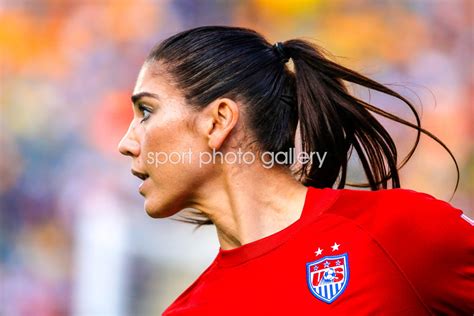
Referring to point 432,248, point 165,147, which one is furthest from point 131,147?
point 432,248

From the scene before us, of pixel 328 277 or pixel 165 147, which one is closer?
pixel 328 277

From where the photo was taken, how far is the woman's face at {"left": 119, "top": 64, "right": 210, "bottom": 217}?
224 cm

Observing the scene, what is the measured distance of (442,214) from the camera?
76.8 inches

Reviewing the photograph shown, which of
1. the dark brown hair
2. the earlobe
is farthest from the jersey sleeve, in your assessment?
the earlobe

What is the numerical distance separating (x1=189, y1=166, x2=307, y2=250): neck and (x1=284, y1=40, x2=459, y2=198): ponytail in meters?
0.16

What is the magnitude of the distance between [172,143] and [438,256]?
769 mm

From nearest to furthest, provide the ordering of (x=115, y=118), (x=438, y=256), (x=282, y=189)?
1. (x=438, y=256)
2. (x=282, y=189)
3. (x=115, y=118)

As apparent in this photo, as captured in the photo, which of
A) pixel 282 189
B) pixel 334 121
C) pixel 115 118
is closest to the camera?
pixel 282 189

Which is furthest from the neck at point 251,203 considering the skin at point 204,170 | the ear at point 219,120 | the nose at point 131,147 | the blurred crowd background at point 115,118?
the blurred crowd background at point 115,118

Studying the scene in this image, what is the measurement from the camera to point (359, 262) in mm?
1982

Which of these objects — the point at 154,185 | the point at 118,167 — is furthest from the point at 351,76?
the point at 118,167

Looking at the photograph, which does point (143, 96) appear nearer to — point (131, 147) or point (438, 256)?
point (131, 147)

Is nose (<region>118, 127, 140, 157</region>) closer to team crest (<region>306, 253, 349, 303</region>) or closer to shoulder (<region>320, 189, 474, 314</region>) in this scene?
team crest (<region>306, 253, 349, 303</region>)

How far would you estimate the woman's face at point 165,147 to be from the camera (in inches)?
88.3
